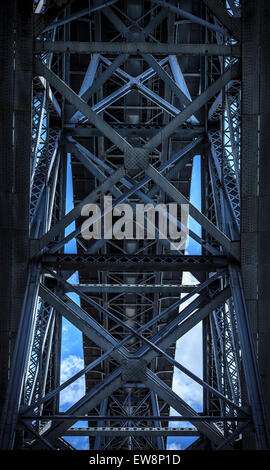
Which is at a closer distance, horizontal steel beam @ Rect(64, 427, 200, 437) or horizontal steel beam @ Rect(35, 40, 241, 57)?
horizontal steel beam @ Rect(35, 40, 241, 57)

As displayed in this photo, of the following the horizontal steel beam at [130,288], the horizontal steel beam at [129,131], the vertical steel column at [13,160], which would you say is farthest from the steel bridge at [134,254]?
the horizontal steel beam at [130,288]

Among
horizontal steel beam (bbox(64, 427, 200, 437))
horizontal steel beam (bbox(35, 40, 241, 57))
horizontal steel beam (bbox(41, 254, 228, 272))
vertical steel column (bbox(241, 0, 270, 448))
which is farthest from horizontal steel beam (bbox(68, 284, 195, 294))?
horizontal steel beam (bbox(35, 40, 241, 57))

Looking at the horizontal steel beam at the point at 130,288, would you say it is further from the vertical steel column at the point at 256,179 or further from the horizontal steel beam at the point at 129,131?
the vertical steel column at the point at 256,179

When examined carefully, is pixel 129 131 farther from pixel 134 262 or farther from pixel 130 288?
pixel 134 262

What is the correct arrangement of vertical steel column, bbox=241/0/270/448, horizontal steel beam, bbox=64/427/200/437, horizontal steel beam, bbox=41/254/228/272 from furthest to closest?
horizontal steel beam, bbox=64/427/200/437 → horizontal steel beam, bbox=41/254/228/272 → vertical steel column, bbox=241/0/270/448

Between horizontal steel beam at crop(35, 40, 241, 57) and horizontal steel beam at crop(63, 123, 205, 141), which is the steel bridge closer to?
horizontal steel beam at crop(35, 40, 241, 57)

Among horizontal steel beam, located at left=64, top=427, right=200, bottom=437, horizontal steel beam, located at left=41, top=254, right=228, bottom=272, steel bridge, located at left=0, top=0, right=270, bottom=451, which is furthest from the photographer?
horizontal steel beam, located at left=64, top=427, right=200, bottom=437

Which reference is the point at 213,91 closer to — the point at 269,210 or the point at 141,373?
the point at 269,210
